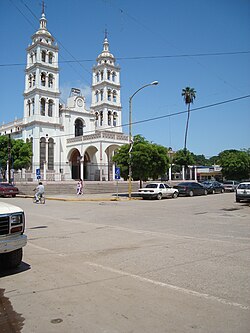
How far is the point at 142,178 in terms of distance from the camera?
3059cm

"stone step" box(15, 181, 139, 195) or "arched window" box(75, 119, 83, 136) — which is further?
"arched window" box(75, 119, 83, 136)

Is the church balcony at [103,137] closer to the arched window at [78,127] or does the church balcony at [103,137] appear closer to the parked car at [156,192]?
the arched window at [78,127]

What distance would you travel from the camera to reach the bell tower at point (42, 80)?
49.7 metres

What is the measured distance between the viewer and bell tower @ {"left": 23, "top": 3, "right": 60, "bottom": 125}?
49.7 m

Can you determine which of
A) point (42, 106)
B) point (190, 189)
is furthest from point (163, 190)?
point (42, 106)

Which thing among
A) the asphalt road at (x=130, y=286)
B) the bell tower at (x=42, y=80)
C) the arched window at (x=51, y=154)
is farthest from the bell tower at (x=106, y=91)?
the asphalt road at (x=130, y=286)

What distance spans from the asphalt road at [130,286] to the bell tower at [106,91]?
49.0 meters

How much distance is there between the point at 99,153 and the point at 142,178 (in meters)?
16.5

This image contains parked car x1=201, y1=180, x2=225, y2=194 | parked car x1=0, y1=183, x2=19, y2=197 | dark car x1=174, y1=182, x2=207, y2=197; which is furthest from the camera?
parked car x1=201, y1=180, x2=225, y2=194

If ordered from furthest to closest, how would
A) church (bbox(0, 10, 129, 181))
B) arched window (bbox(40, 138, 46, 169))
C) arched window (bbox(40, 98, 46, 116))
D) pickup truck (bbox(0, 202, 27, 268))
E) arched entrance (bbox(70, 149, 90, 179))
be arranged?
arched entrance (bbox(70, 149, 90, 179)) → arched window (bbox(40, 98, 46, 116)) → arched window (bbox(40, 138, 46, 169)) → church (bbox(0, 10, 129, 181)) → pickup truck (bbox(0, 202, 27, 268))

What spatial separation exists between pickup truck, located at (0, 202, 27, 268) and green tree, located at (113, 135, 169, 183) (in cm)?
2323

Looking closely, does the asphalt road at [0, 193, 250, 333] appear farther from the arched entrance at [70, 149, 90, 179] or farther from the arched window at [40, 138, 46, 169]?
the arched entrance at [70, 149, 90, 179]

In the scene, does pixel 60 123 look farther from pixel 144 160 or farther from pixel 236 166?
pixel 236 166

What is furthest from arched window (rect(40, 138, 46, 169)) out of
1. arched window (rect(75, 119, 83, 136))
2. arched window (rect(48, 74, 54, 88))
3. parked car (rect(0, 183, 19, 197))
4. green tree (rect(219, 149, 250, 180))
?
green tree (rect(219, 149, 250, 180))
